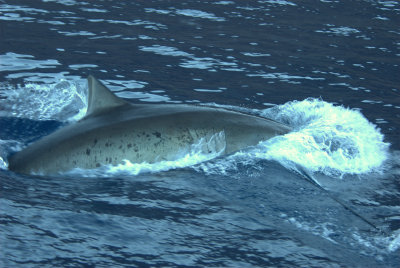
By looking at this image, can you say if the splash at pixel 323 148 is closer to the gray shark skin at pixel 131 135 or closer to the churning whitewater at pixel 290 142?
the churning whitewater at pixel 290 142

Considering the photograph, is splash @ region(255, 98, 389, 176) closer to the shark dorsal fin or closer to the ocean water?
the ocean water

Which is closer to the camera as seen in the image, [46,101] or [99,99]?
[99,99]

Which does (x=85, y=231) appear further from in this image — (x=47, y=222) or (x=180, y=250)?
(x=180, y=250)

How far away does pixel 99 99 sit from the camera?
845 cm

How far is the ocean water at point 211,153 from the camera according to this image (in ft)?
21.3

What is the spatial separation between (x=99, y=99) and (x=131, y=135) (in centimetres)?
67

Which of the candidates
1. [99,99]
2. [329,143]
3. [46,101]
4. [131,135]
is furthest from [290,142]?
[46,101]

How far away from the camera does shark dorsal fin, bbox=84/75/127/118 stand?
Answer: 27.7 feet

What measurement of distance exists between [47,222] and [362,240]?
10.8 ft

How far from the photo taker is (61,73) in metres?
13.5

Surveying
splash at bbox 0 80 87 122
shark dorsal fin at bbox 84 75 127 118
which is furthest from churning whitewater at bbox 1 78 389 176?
shark dorsal fin at bbox 84 75 127 118

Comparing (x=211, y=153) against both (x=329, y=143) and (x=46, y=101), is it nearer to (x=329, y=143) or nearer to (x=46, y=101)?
(x=329, y=143)

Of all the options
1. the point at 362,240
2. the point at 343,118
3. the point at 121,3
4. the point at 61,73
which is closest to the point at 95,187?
the point at 362,240

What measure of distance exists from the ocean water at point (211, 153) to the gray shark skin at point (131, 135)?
0.44ft
